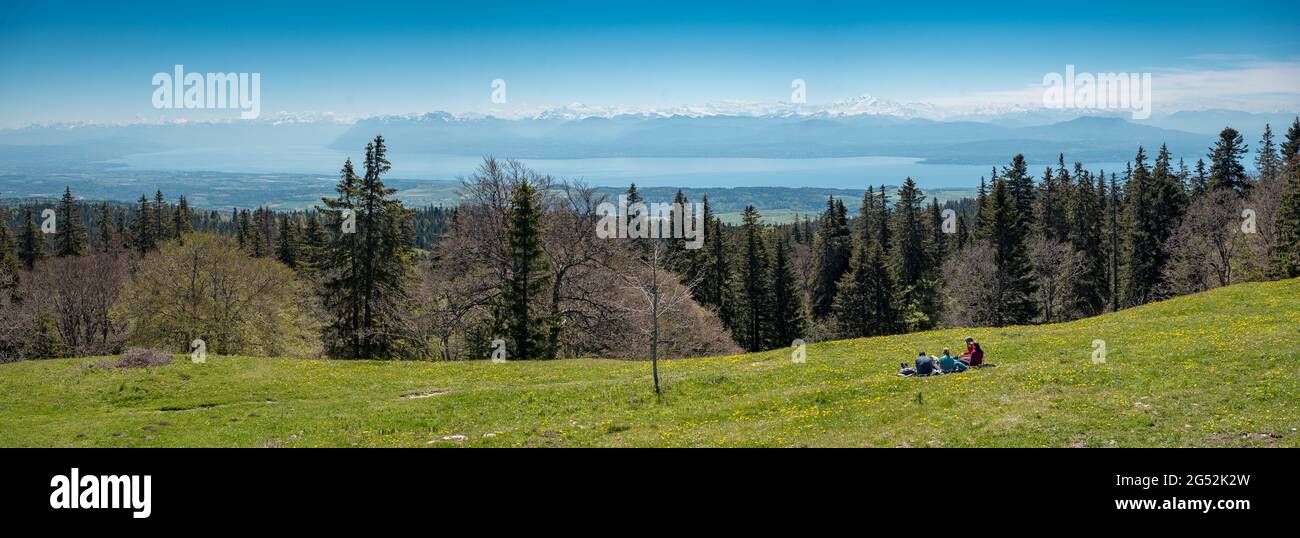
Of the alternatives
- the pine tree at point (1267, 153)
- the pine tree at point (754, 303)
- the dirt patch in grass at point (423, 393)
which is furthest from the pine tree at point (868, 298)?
the dirt patch in grass at point (423, 393)

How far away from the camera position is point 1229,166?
7594cm

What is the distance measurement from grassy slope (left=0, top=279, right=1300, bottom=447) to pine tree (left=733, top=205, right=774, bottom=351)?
Answer: 137ft

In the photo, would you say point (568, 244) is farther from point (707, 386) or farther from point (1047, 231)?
point (1047, 231)

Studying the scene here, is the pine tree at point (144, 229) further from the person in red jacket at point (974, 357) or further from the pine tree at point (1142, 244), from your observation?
the pine tree at point (1142, 244)

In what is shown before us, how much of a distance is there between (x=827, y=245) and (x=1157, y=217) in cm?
3418

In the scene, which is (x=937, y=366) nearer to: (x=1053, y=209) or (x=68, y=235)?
(x=1053, y=209)

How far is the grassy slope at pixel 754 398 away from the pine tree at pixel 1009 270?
30.4 metres

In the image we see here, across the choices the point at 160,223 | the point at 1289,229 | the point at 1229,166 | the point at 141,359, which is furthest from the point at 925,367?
the point at 160,223

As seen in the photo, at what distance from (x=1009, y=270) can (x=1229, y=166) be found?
2980 centimetres

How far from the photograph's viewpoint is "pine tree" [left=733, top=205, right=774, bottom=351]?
7750 cm

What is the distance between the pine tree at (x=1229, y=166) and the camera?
75.1 m

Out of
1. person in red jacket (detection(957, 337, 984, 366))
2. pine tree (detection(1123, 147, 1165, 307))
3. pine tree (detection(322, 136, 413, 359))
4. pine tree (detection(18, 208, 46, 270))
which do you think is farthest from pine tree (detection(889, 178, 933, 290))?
pine tree (detection(18, 208, 46, 270))
